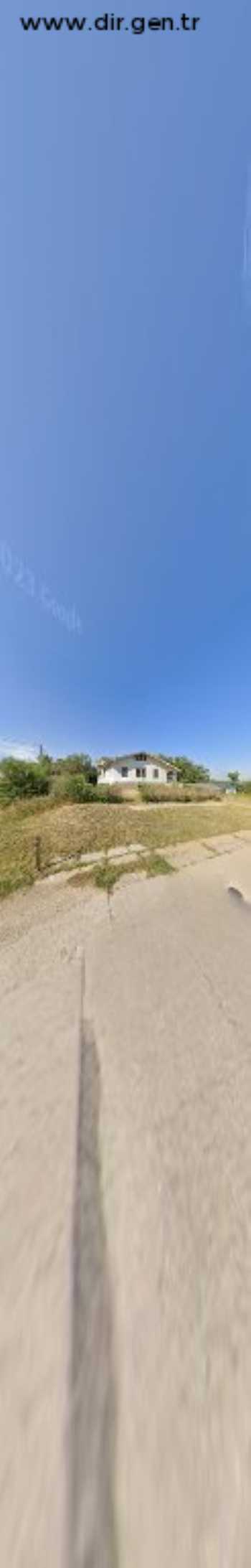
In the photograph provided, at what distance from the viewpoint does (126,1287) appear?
173cm

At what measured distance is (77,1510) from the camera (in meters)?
1.23

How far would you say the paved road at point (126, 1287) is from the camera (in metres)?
1.22

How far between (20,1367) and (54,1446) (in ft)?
0.76

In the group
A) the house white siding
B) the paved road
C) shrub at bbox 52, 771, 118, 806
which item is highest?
the house white siding

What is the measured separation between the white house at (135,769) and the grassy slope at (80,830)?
86.1 ft

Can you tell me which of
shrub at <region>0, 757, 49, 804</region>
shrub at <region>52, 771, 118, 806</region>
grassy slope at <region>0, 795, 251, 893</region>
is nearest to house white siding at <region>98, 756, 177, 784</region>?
shrub at <region>52, 771, 118, 806</region>

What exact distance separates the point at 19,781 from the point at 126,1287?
66.5 feet

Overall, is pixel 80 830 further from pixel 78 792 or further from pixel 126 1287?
pixel 126 1287

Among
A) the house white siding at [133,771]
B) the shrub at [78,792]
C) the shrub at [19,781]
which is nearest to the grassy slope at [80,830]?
the shrub at [78,792]

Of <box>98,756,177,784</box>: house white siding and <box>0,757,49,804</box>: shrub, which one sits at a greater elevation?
<box>98,756,177,784</box>: house white siding

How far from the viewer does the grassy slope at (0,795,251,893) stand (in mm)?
8398

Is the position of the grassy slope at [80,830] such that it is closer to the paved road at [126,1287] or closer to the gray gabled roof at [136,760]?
the paved road at [126,1287]

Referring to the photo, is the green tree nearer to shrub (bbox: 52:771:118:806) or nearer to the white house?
the white house

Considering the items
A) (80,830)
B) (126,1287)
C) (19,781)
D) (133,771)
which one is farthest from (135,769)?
(126,1287)
